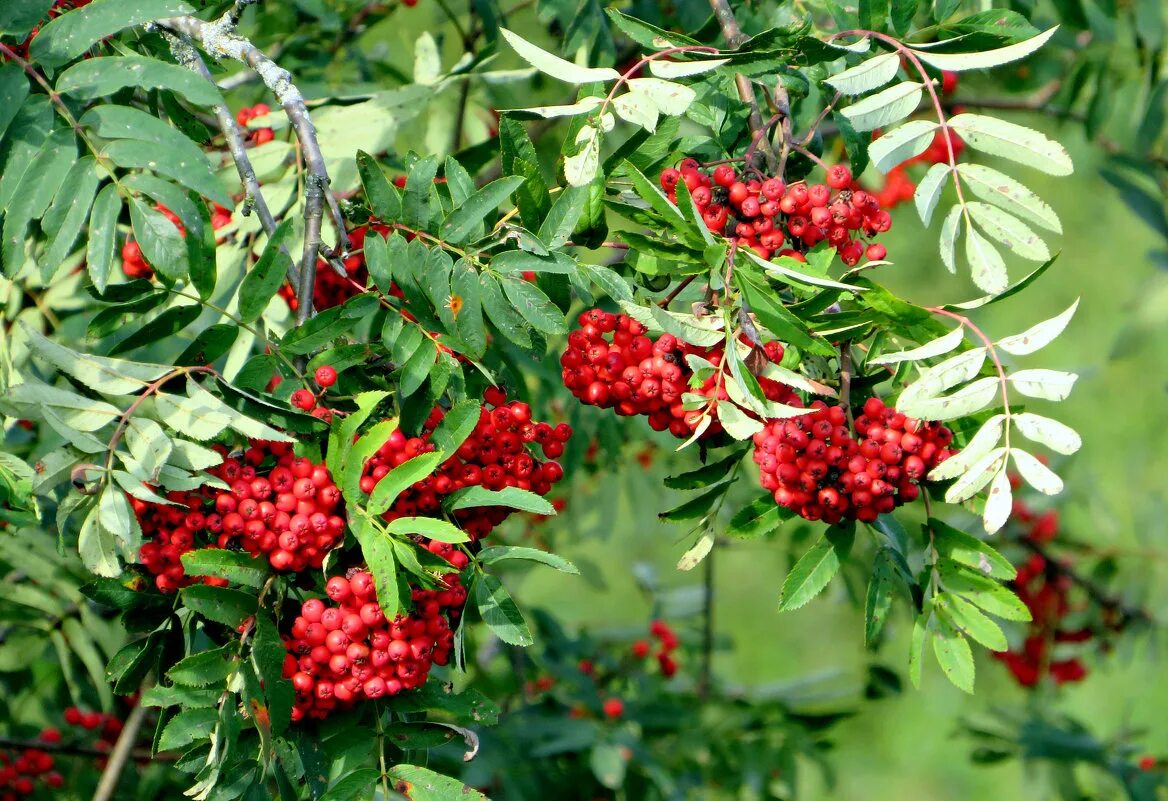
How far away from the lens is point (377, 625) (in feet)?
4.13

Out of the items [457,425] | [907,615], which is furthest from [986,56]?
[907,615]

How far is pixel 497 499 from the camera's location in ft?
4.30

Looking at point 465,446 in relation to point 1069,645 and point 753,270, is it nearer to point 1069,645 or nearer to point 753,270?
point 753,270

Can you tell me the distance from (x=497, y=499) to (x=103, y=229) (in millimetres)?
536

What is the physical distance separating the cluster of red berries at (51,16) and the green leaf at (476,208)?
516 mm

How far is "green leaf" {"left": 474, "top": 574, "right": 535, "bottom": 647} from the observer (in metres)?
1.34

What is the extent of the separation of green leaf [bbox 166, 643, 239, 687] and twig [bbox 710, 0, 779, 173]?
2.70ft

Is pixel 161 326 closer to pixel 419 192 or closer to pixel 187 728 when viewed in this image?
pixel 419 192

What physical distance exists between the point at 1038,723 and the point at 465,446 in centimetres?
216

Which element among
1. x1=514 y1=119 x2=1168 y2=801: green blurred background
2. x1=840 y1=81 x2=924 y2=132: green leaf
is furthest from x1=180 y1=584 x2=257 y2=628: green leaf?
x1=514 y1=119 x2=1168 y2=801: green blurred background

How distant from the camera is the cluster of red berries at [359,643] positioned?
126 cm

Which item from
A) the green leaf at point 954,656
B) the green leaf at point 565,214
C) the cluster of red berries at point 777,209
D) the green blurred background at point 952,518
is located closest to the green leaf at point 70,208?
the green leaf at point 565,214

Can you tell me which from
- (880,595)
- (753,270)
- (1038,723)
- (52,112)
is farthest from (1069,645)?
(52,112)

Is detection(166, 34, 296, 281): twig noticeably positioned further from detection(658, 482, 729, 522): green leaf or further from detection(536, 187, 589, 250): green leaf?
detection(658, 482, 729, 522): green leaf
